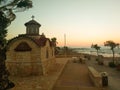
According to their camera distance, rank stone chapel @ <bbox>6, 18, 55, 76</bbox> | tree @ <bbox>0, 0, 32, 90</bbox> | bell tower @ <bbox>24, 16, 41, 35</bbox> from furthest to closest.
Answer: bell tower @ <bbox>24, 16, 41, 35</bbox>
stone chapel @ <bbox>6, 18, 55, 76</bbox>
tree @ <bbox>0, 0, 32, 90</bbox>

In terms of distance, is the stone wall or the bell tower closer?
the stone wall

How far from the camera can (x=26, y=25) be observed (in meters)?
28.1

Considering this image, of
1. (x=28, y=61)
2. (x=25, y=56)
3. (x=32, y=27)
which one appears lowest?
(x=28, y=61)

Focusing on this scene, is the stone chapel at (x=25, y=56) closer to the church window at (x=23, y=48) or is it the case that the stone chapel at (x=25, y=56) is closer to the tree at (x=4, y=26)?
the church window at (x=23, y=48)

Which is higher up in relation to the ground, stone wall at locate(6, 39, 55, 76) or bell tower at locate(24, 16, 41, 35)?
bell tower at locate(24, 16, 41, 35)

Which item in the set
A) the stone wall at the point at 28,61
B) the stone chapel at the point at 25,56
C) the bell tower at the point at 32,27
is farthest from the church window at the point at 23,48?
the bell tower at the point at 32,27

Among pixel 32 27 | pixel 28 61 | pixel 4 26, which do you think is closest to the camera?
pixel 4 26

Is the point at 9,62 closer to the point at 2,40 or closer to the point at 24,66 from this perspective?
the point at 24,66

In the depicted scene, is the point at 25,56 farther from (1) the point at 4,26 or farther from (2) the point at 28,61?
(1) the point at 4,26

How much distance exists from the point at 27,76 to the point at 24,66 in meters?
1.28

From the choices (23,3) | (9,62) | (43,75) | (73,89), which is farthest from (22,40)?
(73,89)

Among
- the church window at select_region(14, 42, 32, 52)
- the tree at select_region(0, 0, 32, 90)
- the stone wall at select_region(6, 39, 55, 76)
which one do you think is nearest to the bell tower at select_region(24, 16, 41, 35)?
the stone wall at select_region(6, 39, 55, 76)

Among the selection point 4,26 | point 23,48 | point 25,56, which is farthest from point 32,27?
point 4,26

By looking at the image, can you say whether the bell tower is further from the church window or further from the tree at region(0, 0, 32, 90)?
the tree at region(0, 0, 32, 90)
